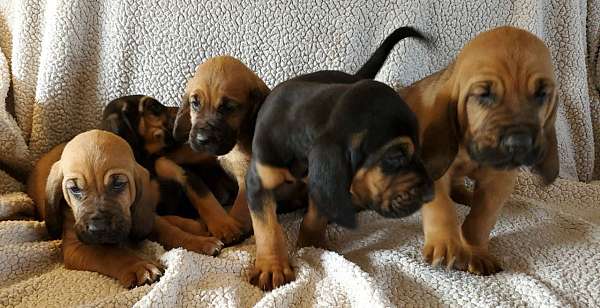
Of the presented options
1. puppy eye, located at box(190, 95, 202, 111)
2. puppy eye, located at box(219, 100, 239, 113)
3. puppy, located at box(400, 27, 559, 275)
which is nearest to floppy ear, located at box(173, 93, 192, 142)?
puppy eye, located at box(190, 95, 202, 111)

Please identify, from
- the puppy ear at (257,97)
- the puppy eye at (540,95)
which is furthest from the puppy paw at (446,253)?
the puppy ear at (257,97)

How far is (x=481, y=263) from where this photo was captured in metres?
2.15

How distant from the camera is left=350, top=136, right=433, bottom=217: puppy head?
1.88 meters

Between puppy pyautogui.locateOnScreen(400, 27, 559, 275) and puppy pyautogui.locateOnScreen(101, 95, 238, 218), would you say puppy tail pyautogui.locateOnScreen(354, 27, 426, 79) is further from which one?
puppy pyautogui.locateOnScreen(101, 95, 238, 218)

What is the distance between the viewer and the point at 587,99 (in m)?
3.19

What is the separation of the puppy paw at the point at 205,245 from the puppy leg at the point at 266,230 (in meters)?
0.22

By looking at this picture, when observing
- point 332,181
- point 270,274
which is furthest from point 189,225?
point 332,181

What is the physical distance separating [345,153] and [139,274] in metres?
0.80

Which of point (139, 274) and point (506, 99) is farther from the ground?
point (506, 99)

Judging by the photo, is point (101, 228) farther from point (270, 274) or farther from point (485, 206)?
point (485, 206)

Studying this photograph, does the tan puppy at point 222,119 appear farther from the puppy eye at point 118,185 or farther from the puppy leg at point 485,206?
the puppy leg at point 485,206

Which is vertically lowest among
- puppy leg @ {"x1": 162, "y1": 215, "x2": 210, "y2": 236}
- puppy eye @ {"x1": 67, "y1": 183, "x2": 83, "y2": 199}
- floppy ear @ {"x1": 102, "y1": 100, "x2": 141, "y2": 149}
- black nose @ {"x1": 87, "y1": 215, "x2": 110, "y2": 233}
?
puppy leg @ {"x1": 162, "y1": 215, "x2": 210, "y2": 236}

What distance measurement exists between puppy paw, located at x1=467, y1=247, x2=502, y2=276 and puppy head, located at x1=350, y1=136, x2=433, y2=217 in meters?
0.34

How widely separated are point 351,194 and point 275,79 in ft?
4.26
